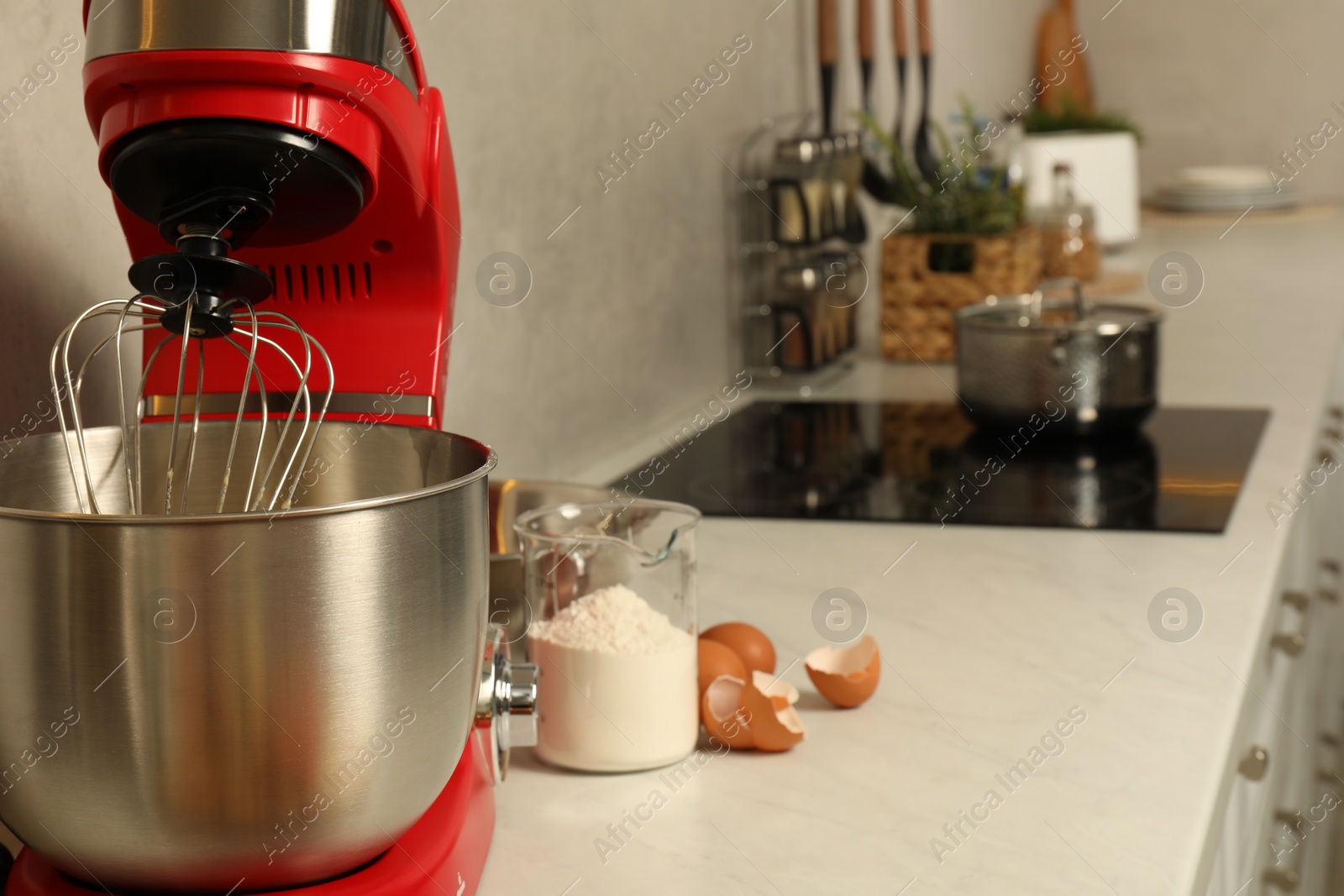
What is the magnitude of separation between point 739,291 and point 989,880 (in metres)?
1.05

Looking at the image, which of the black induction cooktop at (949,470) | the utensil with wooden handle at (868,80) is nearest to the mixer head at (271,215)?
the black induction cooktop at (949,470)

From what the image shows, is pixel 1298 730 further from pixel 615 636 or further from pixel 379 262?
pixel 379 262

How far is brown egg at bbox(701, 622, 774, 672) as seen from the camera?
665 millimetres

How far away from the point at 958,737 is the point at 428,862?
0.28 metres

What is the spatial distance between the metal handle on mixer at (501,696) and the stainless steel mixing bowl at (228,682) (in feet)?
0.24


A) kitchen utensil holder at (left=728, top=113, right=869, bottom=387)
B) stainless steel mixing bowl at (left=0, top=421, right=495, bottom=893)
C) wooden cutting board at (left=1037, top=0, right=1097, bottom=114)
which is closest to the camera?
stainless steel mixing bowl at (left=0, top=421, right=495, bottom=893)

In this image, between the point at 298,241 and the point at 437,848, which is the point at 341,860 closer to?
the point at 437,848

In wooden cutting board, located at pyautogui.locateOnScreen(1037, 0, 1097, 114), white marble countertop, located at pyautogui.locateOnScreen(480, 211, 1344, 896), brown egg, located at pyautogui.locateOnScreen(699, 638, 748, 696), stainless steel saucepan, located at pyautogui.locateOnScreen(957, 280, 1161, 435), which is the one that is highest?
wooden cutting board, located at pyautogui.locateOnScreen(1037, 0, 1097, 114)

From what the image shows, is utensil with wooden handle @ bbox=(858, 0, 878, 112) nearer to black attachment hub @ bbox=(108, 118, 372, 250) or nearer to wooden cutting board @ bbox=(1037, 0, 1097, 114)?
black attachment hub @ bbox=(108, 118, 372, 250)

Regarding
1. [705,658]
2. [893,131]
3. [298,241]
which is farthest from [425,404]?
[893,131]

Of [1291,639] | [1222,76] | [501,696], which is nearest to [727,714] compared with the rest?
[501,696]

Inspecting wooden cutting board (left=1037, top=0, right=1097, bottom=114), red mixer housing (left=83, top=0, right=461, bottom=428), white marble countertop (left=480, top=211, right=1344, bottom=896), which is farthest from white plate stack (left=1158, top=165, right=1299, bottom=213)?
red mixer housing (left=83, top=0, right=461, bottom=428)

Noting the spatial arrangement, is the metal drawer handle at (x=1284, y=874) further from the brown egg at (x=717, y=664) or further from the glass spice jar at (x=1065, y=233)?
the glass spice jar at (x=1065, y=233)

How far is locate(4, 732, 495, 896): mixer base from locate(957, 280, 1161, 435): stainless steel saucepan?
774mm
